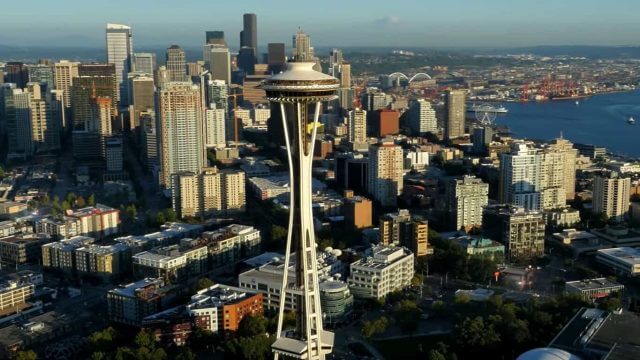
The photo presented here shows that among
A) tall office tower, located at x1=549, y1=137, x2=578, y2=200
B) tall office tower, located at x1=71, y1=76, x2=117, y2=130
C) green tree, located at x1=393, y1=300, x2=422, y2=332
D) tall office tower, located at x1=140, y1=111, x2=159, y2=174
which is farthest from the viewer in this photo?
tall office tower, located at x1=71, y1=76, x2=117, y2=130

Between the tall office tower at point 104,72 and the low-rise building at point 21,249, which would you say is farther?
the tall office tower at point 104,72

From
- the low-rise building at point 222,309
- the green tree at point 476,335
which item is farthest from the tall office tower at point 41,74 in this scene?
the green tree at point 476,335

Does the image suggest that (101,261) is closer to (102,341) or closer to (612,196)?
(102,341)

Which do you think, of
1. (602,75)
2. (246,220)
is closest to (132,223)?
(246,220)

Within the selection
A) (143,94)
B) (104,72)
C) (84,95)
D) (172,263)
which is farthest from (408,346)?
(104,72)

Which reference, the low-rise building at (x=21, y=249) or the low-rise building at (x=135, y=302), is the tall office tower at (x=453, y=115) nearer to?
the low-rise building at (x=21, y=249)

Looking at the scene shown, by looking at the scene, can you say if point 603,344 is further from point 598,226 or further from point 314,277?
point 598,226

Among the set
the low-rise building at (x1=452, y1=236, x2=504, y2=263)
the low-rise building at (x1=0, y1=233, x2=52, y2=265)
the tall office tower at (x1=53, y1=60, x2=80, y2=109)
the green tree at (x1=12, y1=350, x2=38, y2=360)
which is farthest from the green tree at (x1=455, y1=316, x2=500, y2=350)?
the tall office tower at (x1=53, y1=60, x2=80, y2=109)

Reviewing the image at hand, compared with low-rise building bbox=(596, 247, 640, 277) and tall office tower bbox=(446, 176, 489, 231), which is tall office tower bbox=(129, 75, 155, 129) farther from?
low-rise building bbox=(596, 247, 640, 277)
